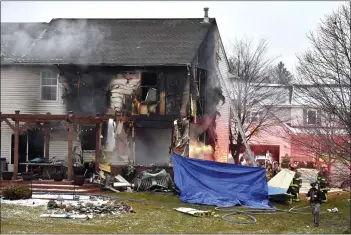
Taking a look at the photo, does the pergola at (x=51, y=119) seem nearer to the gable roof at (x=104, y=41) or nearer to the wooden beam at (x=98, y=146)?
the wooden beam at (x=98, y=146)

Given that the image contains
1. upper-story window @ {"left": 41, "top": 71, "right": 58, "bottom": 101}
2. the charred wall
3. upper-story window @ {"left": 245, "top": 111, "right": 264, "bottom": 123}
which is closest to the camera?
the charred wall

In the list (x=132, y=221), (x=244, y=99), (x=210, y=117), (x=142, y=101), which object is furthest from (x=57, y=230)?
(x=244, y=99)

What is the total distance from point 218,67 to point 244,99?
589 cm

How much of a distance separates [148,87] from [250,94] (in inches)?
466

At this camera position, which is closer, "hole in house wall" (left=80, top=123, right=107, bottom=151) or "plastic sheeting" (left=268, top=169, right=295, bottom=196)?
"plastic sheeting" (left=268, top=169, right=295, bottom=196)

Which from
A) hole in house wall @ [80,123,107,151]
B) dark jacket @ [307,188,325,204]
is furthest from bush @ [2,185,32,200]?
dark jacket @ [307,188,325,204]

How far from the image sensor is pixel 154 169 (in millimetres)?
22516

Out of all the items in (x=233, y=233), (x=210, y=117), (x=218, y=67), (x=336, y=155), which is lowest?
(x=233, y=233)

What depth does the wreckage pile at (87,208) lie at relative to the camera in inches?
623

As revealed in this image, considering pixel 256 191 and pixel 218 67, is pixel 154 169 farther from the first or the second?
pixel 218 67

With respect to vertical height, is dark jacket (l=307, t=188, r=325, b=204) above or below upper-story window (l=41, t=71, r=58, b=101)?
below

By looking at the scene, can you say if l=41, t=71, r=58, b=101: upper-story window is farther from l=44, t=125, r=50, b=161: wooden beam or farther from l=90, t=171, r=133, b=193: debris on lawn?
l=90, t=171, r=133, b=193: debris on lawn

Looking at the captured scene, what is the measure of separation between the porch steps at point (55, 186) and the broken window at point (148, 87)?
5242 millimetres

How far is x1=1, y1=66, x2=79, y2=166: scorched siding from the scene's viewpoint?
966 inches
